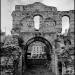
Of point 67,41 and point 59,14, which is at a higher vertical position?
point 59,14

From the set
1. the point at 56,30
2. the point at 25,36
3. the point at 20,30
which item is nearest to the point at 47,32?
the point at 56,30

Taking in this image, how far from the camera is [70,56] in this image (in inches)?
305

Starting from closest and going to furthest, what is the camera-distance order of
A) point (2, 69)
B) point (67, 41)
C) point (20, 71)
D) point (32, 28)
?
point (2, 69), point (20, 71), point (32, 28), point (67, 41)

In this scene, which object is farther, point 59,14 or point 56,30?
point 59,14

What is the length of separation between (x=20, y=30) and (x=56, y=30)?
195 inches

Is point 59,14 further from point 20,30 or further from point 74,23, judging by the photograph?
point 20,30

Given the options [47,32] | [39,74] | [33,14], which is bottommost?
[39,74]

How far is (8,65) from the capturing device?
22.1 feet

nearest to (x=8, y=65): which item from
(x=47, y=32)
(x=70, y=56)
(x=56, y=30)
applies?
(x=70, y=56)

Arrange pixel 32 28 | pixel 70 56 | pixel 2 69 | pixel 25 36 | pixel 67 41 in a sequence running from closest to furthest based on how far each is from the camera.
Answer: pixel 2 69 < pixel 70 56 < pixel 25 36 < pixel 32 28 < pixel 67 41

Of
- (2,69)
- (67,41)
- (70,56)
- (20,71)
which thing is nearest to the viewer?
(2,69)

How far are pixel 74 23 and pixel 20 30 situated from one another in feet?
27.2

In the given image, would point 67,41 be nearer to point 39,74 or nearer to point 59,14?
point 59,14

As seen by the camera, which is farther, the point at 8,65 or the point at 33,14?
the point at 33,14
